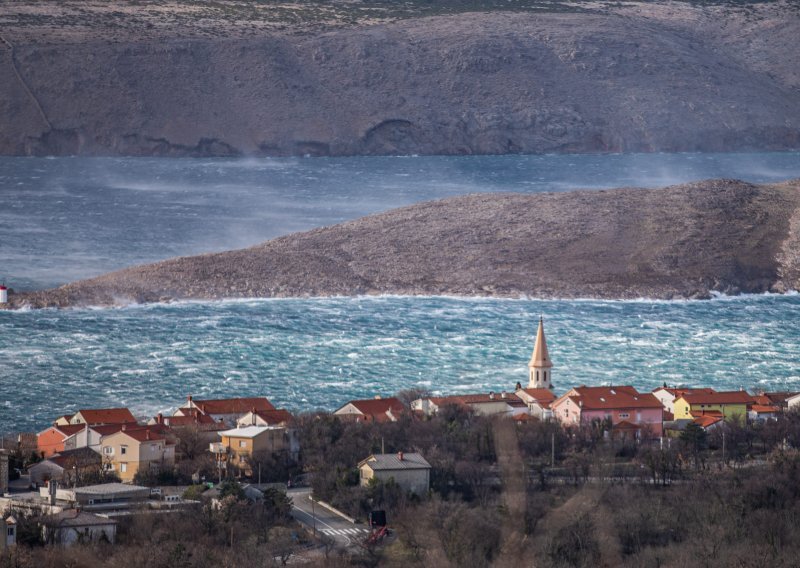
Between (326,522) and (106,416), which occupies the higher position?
(106,416)

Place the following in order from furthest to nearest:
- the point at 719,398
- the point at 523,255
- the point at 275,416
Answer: the point at 523,255, the point at 719,398, the point at 275,416

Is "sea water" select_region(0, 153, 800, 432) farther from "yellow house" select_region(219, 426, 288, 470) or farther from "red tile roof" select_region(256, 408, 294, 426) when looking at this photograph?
"yellow house" select_region(219, 426, 288, 470)

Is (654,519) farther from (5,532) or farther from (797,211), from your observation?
(797,211)

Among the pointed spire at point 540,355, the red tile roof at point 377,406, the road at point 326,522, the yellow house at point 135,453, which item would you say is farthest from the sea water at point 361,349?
the road at point 326,522

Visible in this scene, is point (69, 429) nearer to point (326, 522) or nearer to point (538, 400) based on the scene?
point (326, 522)

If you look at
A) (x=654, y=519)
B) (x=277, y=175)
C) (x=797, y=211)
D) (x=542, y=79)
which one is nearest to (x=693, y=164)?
(x=542, y=79)

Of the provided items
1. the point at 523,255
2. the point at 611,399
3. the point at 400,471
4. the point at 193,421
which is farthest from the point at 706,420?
the point at 523,255
